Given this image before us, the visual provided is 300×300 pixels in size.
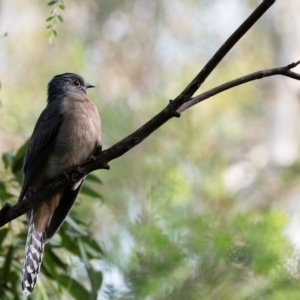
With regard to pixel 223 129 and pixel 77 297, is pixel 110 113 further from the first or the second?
pixel 77 297

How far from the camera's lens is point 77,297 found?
414 centimetres

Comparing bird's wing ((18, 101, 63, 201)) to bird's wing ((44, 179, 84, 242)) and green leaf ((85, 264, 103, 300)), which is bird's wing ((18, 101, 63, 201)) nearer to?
bird's wing ((44, 179, 84, 242))

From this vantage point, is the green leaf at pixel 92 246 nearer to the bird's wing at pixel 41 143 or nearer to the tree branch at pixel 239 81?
the bird's wing at pixel 41 143

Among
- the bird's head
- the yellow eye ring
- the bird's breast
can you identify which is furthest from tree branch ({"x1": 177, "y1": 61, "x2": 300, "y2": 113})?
the yellow eye ring

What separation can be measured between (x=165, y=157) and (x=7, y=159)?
4.71 metres

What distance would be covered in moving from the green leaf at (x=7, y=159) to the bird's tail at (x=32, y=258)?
0.41 meters

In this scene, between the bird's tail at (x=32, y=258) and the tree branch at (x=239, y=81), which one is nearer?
the tree branch at (x=239, y=81)

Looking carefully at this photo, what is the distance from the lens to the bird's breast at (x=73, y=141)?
158 inches

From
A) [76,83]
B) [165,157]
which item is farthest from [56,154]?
[165,157]

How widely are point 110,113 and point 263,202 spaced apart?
2681mm

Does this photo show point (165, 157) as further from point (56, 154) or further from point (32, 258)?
point (32, 258)

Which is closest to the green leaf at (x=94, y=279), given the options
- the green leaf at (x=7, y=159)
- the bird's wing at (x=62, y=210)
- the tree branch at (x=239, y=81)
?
the bird's wing at (x=62, y=210)

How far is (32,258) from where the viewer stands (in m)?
3.66

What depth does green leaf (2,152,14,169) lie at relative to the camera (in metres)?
4.08
